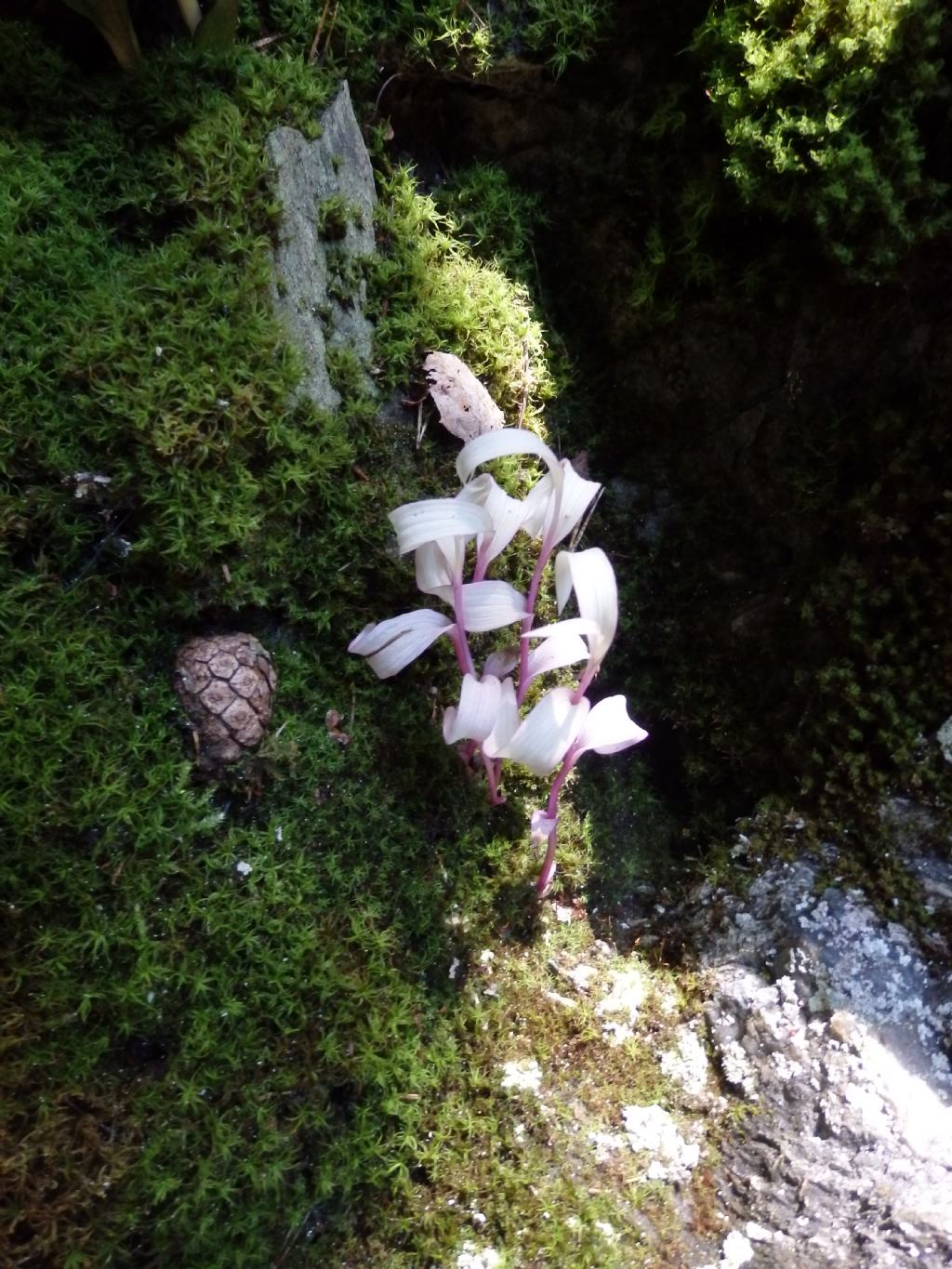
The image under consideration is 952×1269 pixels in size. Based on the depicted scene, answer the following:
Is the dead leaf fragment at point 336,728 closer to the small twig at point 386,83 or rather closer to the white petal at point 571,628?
the white petal at point 571,628

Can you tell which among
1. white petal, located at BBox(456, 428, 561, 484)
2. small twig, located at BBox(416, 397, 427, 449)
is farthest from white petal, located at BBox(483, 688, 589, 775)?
small twig, located at BBox(416, 397, 427, 449)

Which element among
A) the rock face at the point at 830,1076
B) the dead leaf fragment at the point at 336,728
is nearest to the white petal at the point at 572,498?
the dead leaf fragment at the point at 336,728

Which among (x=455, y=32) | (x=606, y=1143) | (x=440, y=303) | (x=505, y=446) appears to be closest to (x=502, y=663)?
(x=505, y=446)

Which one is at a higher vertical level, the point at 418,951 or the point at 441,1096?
the point at 418,951

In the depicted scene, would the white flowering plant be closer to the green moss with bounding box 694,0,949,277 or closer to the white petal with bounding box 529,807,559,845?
the white petal with bounding box 529,807,559,845

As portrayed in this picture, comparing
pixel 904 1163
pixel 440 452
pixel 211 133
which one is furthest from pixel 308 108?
pixel 904 1163

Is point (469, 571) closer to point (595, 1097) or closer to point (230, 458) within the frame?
point (230, 458)

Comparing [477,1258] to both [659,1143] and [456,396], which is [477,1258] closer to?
[659,1143]
